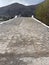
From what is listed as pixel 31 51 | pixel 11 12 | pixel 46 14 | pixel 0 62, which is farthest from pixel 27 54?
pixel 11 12

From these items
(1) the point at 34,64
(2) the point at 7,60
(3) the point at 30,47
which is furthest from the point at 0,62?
(3) the point at 30,47

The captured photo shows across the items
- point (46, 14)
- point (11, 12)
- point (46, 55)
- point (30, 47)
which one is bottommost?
point (11, 12)

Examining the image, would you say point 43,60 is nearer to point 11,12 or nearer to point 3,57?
point 3,57

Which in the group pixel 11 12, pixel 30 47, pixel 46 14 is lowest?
pixel 11 12

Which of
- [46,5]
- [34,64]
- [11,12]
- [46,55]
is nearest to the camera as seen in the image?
[34,64]

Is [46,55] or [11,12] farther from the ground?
[46,55]

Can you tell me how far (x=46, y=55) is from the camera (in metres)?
7.72

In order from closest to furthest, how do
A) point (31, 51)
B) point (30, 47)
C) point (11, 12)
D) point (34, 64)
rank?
point (34, 64)
point (31, 51)
point (30, 47)
point (11, 12)

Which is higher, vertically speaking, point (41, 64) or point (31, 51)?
point (41, 64)

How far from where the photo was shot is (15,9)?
6247cm

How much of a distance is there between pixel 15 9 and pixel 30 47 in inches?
2120

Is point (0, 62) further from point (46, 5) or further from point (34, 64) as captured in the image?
point (46, 5)

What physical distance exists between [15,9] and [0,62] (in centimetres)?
5606

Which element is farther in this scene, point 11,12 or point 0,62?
point 11,12
